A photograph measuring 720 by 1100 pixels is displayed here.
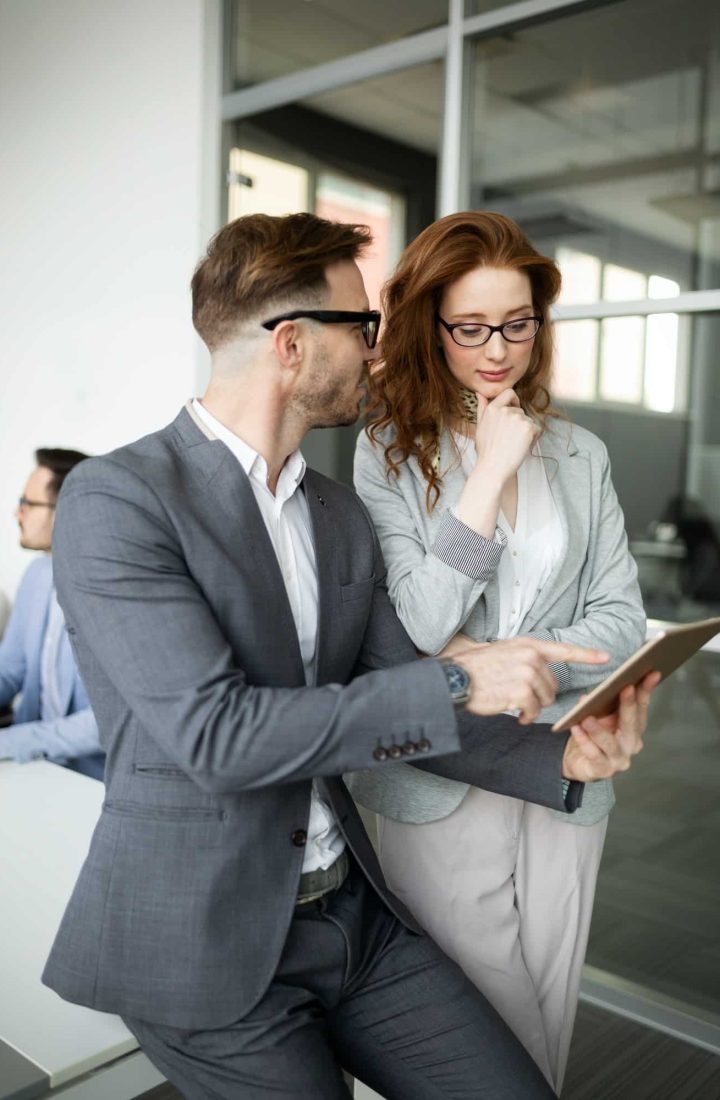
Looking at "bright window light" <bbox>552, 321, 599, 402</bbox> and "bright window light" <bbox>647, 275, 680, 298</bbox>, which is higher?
"bright window light" <bbox>647, 275, 680, 298</bbox>

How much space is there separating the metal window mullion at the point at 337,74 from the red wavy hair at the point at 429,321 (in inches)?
79.6

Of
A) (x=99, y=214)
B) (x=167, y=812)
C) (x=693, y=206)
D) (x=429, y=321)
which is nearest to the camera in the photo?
(x=167, y=812)

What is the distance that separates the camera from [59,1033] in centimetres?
133

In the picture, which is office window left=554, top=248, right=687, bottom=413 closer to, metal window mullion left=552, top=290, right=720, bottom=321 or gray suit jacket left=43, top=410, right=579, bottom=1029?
metal window mullion left=552, top=290, right=720, bottom=321

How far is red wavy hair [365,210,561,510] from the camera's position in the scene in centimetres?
171

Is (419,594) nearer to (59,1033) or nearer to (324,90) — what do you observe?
(59,1033)

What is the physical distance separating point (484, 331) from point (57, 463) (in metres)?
1.78

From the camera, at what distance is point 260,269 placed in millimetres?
1467

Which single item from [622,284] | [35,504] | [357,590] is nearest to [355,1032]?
[357,590]

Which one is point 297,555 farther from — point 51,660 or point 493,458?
point 51,660

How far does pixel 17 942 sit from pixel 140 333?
328 cm

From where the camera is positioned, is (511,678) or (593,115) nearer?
(511,678)

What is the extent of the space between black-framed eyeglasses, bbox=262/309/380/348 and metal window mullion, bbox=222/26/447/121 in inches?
89.9

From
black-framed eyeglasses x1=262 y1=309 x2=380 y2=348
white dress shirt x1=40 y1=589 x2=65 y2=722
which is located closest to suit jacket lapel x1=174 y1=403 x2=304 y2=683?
black-framed eyeglasses x1=262 y1=309 x2=380 y2=348
